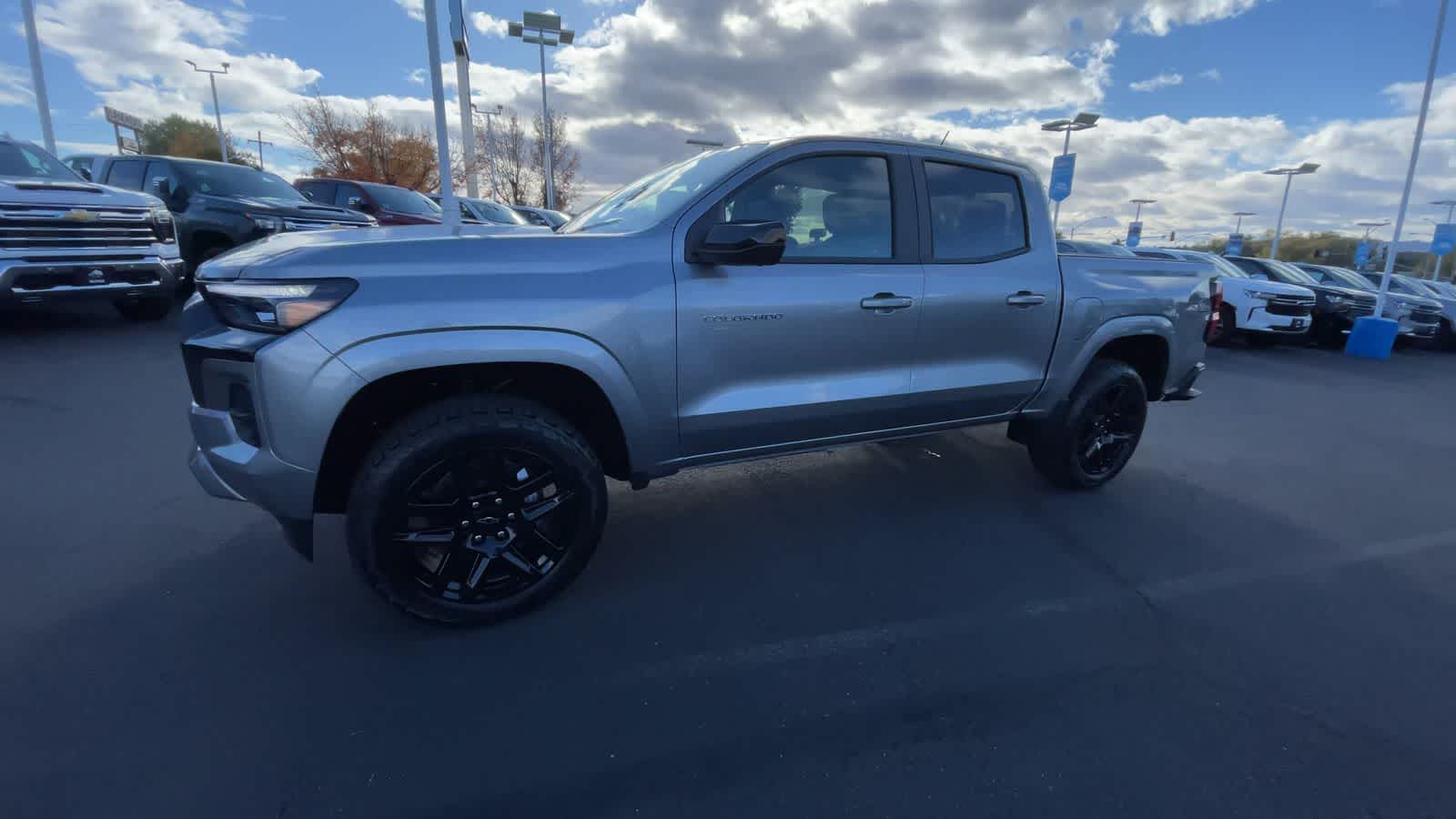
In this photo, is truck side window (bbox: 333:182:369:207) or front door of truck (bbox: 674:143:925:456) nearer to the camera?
front door of truck (bbox: 674:143:925:456)

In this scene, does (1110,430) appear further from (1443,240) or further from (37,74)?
(1443,240)

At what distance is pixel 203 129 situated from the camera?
52.6 metres

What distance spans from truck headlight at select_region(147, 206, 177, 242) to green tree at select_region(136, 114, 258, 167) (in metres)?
46.5

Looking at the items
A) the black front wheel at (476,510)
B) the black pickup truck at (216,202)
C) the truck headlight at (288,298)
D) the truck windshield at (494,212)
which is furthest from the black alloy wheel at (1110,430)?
the truck windshield at (494,212)

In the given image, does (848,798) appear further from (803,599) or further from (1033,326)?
(1033,326)

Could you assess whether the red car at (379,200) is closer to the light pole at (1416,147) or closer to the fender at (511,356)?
the fender at (511,356)

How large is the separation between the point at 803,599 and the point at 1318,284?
1444 centimetres

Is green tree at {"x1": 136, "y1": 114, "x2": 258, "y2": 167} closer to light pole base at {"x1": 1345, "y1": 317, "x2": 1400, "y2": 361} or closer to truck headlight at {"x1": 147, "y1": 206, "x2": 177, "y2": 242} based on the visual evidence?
truck headlight at {"x1": 147, "y1": 206, "x2": 177, "y2": 242}

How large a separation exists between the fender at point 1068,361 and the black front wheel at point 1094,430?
10 cm

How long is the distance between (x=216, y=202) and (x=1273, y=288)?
600 inches

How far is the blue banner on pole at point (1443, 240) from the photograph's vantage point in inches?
1101

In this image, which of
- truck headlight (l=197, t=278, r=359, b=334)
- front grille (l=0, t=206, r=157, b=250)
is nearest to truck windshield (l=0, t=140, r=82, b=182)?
front grille (l=0, t=206, r=157, b=250)

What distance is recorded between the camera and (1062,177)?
70.9 feet

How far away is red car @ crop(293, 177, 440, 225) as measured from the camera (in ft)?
34.8
